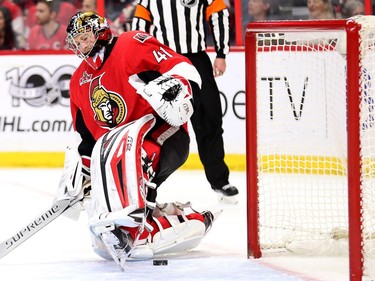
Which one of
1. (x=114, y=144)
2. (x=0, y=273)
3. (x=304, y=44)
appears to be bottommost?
(x=0, y=273)

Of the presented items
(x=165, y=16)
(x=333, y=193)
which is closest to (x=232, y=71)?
(x=165, y=16)

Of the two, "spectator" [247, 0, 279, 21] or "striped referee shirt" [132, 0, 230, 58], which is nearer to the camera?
"striped referee shirt" [132, 0, 230, 58]

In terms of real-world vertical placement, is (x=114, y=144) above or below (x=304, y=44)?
below

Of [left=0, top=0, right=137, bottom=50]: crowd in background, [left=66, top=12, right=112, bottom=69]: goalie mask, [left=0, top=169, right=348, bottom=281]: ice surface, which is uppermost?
[left=66, top=12, right=112, bottom=69]: goalie mask

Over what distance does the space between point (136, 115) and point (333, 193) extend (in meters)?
0.84

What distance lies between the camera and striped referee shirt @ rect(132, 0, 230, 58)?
5.18m

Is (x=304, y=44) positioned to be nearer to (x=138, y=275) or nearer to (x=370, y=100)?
(x=370, y=100)

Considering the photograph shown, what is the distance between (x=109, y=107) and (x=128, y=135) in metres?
0.28

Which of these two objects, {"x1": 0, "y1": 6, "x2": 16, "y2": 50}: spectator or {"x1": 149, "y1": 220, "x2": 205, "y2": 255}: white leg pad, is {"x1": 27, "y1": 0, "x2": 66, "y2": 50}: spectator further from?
{"x1": 149, "y1": 220, "x2": 205, "y2": 255}: white leg pad

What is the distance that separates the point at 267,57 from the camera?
387 cm

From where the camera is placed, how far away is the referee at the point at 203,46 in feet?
16.8

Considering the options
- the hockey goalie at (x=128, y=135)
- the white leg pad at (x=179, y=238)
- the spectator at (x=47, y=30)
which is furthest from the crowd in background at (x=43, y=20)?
the white leg pad at (x=179, y=238)

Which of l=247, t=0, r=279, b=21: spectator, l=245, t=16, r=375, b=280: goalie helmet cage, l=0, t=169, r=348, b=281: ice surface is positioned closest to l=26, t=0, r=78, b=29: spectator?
l=247, t=0, r=279, b=21: spectator

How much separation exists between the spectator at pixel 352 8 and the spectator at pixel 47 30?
5.83ft
